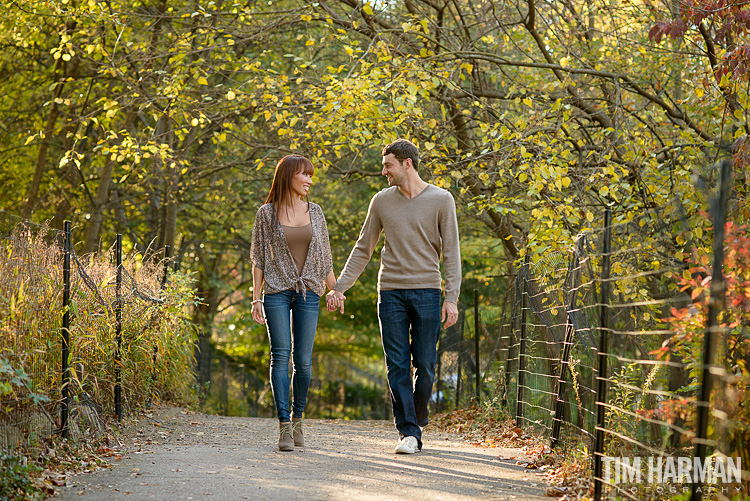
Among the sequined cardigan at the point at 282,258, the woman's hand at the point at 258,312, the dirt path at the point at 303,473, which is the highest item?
the sequined cardigan at the point at 282,258

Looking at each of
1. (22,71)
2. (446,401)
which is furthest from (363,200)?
(22,71)

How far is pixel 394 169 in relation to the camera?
5.39 metres

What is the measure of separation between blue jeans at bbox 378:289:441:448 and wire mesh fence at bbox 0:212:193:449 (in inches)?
86.2

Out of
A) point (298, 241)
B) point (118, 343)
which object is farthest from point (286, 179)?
point (118, 343)

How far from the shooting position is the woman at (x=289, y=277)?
17.8ft

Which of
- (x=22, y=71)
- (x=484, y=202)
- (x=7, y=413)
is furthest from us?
(x=22, y=71)

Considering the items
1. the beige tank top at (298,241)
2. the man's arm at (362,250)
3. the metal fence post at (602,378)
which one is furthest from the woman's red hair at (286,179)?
the metal fence post at (602,378)

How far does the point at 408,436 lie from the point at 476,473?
2.49 feet

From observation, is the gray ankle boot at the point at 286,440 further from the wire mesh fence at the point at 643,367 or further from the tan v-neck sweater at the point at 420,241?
the wire mesh fence at the point at 643,367

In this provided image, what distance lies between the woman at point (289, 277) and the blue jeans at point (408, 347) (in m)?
0.56

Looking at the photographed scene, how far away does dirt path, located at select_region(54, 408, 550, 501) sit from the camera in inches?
161

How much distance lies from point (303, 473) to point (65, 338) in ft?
6.46

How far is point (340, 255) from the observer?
58.4 ft

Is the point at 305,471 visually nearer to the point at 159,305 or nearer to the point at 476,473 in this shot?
the point at 476,473
